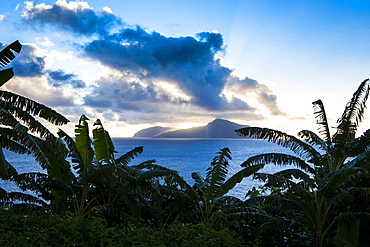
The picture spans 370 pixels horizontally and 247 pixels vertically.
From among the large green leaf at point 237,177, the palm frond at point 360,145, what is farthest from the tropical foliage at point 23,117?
the palm frond at point 360,145

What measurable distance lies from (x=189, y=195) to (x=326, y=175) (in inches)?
159

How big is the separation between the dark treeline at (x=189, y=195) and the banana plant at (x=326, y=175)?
25 mm

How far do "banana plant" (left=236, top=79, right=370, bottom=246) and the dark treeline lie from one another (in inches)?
1.0

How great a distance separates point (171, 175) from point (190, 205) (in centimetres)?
146

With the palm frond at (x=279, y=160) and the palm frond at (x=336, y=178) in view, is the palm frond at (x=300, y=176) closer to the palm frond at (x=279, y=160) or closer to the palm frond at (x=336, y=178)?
the palm frond at (x=279, y=160)

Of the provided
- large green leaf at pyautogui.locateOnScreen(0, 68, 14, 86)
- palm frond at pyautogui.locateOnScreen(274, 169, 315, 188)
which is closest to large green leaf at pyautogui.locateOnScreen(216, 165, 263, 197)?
palm frond at pyautogui.locateOnScreen(274, 169, 315, 188)

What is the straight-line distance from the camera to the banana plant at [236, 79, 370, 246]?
23.4ft

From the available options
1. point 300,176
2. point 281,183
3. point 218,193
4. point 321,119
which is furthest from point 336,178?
point 218,193

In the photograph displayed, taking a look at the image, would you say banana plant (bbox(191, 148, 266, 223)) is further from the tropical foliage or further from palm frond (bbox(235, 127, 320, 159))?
the tropical foliage

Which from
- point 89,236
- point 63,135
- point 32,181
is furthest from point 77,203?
point 89,236

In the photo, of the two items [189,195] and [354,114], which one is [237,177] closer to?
[189,195]

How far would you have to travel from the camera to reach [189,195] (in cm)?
964

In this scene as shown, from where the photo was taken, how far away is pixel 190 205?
10.0 m

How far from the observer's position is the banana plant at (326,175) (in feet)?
23.4
